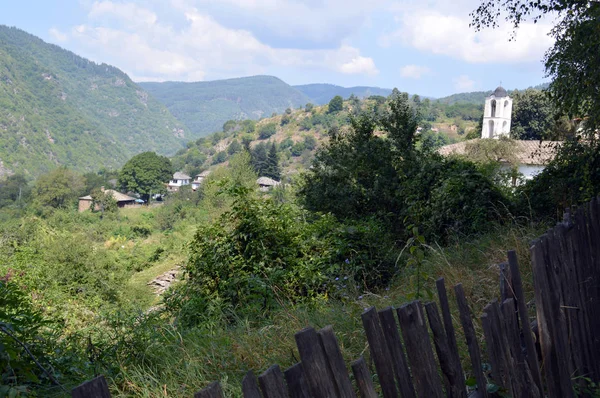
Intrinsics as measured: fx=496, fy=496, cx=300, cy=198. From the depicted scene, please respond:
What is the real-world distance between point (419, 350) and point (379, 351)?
0.17 m

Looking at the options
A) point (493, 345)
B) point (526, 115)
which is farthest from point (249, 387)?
point (526, 115)

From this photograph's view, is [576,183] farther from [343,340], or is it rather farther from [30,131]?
[30,131]

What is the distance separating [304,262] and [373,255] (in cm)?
119

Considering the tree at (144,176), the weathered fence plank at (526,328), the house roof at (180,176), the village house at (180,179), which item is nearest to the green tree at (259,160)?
the tree at (144,176)

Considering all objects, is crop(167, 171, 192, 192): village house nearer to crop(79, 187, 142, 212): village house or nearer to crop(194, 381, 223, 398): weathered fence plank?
crop(79, 187, 142, 212): village house

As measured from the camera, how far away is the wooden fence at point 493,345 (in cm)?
126

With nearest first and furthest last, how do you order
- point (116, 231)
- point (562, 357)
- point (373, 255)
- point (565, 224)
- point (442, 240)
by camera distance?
point (562, 357), point (565, 224), point (373, 255), point (442, 240), point (116, 231)

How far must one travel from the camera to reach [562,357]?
7.57ft

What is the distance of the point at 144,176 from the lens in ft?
271

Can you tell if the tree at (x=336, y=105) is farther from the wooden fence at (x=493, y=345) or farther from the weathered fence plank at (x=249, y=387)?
the weathered fence plank at (x=249, y=387)

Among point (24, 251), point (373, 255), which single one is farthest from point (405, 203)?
point (24, 251)

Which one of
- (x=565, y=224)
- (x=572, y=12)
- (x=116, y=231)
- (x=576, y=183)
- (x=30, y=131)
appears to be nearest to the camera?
(x=565, y=224)

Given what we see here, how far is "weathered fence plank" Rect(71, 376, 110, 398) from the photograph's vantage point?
96 centimetres

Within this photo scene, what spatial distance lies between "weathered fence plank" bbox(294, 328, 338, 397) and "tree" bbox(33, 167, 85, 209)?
67879 millimetres
